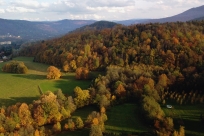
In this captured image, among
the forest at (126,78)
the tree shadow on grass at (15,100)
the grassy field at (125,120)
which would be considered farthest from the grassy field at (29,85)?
the grassy field at (125,120)

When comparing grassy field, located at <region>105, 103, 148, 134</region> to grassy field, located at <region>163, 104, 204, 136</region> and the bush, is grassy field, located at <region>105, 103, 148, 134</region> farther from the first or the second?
the bush

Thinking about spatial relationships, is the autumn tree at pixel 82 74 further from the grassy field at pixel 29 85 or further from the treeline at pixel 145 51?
the treeline at pixel 145 51

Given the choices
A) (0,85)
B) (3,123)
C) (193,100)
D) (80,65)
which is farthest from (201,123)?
(0,85)

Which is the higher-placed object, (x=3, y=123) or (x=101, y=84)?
(x=101, y=84)

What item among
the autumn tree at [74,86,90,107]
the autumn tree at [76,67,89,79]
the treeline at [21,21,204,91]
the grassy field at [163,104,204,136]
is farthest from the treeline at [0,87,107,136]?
the treeline at [21,21,204,91]

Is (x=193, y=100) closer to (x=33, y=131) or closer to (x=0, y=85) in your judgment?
(x=33, y=131)

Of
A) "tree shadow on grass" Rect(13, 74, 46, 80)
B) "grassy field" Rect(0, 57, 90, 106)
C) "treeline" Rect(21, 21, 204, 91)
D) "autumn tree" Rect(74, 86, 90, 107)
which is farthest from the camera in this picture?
"tree shadow on grass" Rect(13, 74, 46, 80)

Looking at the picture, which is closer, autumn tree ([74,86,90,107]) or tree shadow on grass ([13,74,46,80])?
autumn tree ([74,86,90,107])
